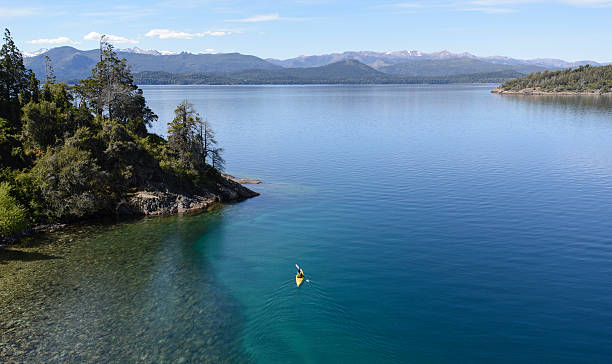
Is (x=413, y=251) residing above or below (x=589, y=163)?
below

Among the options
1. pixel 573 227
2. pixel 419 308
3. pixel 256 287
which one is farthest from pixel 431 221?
pixel 256 287

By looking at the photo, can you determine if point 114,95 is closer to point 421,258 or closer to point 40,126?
point 40,126

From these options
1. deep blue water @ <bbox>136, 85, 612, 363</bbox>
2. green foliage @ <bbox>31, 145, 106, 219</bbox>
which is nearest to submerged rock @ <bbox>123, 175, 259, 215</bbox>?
deep blue water @ <bbox>136, 85, 612, 363</bbox>

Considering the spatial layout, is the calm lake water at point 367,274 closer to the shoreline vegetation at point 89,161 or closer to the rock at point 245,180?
the rock at point 245,180

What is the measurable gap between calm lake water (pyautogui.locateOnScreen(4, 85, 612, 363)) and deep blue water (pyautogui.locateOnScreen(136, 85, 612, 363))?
0.20 m

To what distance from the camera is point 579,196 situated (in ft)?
241

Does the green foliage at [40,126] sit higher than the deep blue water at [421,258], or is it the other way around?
the green foliage at [40,126]

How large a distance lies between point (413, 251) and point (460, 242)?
289 inches

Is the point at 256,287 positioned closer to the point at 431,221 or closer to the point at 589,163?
Answer: the point at 431,221

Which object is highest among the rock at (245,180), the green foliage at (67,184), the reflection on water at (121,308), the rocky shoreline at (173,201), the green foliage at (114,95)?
the green foliage at (114,95)

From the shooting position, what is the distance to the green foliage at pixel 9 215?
53.2 meters

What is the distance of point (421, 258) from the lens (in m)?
49.8

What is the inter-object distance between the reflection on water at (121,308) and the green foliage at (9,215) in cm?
406

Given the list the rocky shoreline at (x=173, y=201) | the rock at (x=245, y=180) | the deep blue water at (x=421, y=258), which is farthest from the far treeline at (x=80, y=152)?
the deep blue water at (x=421, y=258)
